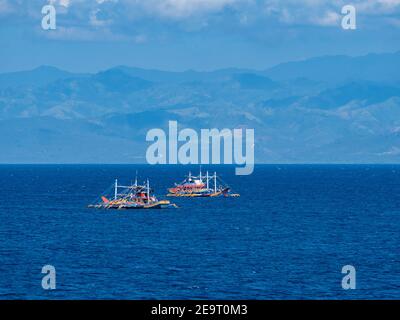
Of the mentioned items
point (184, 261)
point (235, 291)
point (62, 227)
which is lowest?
point (235, 291)

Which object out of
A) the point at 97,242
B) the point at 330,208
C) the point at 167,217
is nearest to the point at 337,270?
the point at 97,242

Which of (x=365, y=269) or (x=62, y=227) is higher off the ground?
(x=62, y=227)

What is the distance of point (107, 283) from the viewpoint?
83.4 meters

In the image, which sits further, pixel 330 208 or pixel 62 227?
pixel 330 208

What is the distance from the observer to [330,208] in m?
191

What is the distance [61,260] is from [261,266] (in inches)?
853
